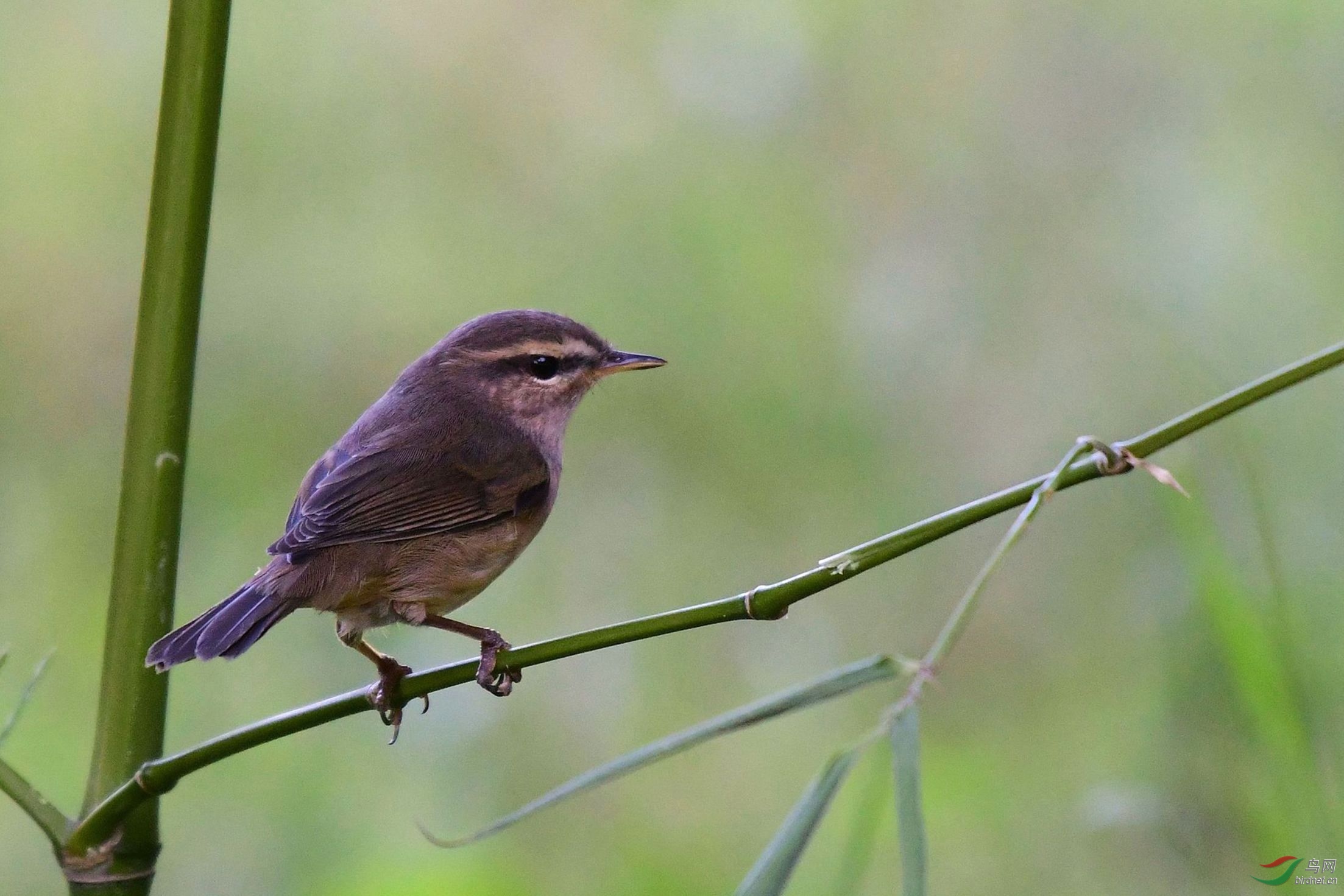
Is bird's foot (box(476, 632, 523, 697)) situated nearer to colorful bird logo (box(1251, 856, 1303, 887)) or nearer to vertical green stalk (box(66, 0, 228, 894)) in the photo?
vertical green stalk (box(66, 0, 228, 894))

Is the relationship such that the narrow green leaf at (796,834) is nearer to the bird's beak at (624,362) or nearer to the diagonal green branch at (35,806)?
the diagonal green branch at (35,806)

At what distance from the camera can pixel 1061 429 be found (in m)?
5.13

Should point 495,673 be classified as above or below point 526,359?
below

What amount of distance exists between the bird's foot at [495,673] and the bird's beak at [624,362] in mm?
821

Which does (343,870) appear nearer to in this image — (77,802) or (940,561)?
(77,802)

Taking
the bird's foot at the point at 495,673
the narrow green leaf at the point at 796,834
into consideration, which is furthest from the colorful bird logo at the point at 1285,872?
the bird's foot at the point at 495,673

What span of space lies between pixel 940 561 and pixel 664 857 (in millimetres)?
1761

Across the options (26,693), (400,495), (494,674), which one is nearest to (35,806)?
(26,693)

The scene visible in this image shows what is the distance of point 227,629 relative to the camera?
2252mm

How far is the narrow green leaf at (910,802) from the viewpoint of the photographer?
4.91ft

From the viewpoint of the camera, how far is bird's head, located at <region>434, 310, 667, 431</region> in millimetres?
3301

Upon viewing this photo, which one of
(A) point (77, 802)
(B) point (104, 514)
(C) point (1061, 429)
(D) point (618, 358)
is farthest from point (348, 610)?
(C) point (1061, 429)

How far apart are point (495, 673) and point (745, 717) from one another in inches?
14.0

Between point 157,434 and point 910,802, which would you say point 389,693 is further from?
point 910,802
